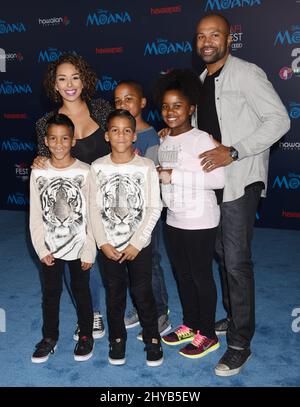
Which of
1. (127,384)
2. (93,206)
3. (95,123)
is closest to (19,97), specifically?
(95,123)

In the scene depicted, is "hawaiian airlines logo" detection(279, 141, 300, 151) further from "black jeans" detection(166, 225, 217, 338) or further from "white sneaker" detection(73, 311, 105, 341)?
"white sneaker" detection(73, 311, 105, 341)

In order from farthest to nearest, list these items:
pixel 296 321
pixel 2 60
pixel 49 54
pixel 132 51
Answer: pixel 2 60
pixel 49 54
pixel 132 51
pixel 296 321

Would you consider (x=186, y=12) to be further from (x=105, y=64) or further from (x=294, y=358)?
(x=294, y=358)

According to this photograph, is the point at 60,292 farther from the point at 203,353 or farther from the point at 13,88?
the point at 13,88

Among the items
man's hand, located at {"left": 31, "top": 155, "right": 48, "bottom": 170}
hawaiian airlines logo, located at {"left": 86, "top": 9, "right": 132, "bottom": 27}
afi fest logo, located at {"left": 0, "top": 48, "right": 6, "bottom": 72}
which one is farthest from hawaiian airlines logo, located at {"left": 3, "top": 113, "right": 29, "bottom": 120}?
man's hand, located at {"left": 31, "top": 155, "right": 48, "bottom": 170}

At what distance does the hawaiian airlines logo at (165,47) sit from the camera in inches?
218

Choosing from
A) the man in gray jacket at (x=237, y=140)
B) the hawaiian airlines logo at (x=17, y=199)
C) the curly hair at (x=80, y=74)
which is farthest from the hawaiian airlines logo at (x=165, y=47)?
the man in gray jacket at (x=237, y=140)

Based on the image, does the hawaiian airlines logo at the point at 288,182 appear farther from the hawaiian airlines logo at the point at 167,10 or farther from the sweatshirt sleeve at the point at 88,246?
the sweatshirt sleeve at the point at 88,246

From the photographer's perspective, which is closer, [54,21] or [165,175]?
[165,175]

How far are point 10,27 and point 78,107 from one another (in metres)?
4.55

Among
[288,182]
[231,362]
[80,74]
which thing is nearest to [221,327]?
[231,362]

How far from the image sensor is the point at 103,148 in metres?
2.48

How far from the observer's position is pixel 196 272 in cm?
234

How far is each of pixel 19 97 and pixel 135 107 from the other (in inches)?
173
